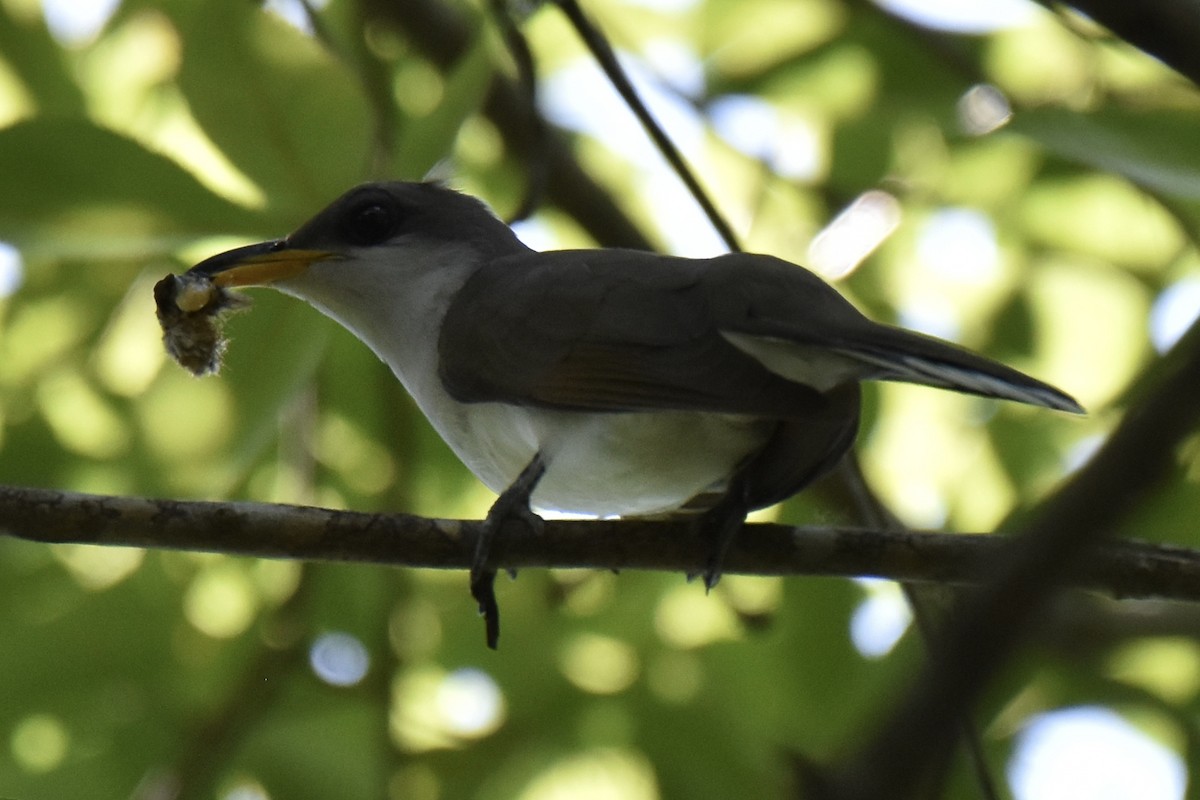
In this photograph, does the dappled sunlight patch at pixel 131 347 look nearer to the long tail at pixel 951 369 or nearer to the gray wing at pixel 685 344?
the gray wing at pixel 685 344

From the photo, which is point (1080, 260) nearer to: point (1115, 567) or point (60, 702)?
point (1115, 567)

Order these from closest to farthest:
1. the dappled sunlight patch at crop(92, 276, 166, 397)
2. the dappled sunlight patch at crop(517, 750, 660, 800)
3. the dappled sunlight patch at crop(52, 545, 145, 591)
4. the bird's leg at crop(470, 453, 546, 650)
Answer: the bird's leg at crop(470, 453, 546, 650) < the dappled sunlight patch at crop(517, 750, 660, 800) < the dappled sunlight patch at crop(52, 545, 145, 591) < the dappled sunlight patch at crop(92, 276, 166, 397)

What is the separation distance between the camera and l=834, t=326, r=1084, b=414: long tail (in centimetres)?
265

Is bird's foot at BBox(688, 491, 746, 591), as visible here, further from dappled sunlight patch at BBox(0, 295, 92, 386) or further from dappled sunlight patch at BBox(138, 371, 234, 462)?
dappled sunlight patch at BBox(0, 295, 92, 386)

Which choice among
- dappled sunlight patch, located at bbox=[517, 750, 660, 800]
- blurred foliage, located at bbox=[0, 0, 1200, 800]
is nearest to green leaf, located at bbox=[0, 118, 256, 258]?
blurred foliage, located at bbox=[0, 0, 1200, 800]

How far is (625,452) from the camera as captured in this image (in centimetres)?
334

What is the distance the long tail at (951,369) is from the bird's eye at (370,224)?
193cm

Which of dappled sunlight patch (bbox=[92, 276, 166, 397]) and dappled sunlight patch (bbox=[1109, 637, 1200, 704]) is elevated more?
dappled sunlight patch (bbox=[92, 276, 166, 397])

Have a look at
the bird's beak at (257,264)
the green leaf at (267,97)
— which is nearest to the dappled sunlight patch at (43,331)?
the bird's beak at (257,264)

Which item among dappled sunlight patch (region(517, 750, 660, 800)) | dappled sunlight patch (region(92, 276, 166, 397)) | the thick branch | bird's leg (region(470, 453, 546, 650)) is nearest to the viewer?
the thick branch

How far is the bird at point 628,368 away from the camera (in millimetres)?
2963

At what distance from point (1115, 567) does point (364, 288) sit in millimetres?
Result: 2344

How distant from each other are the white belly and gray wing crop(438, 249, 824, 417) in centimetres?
10

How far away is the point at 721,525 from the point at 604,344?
52 centimetres
